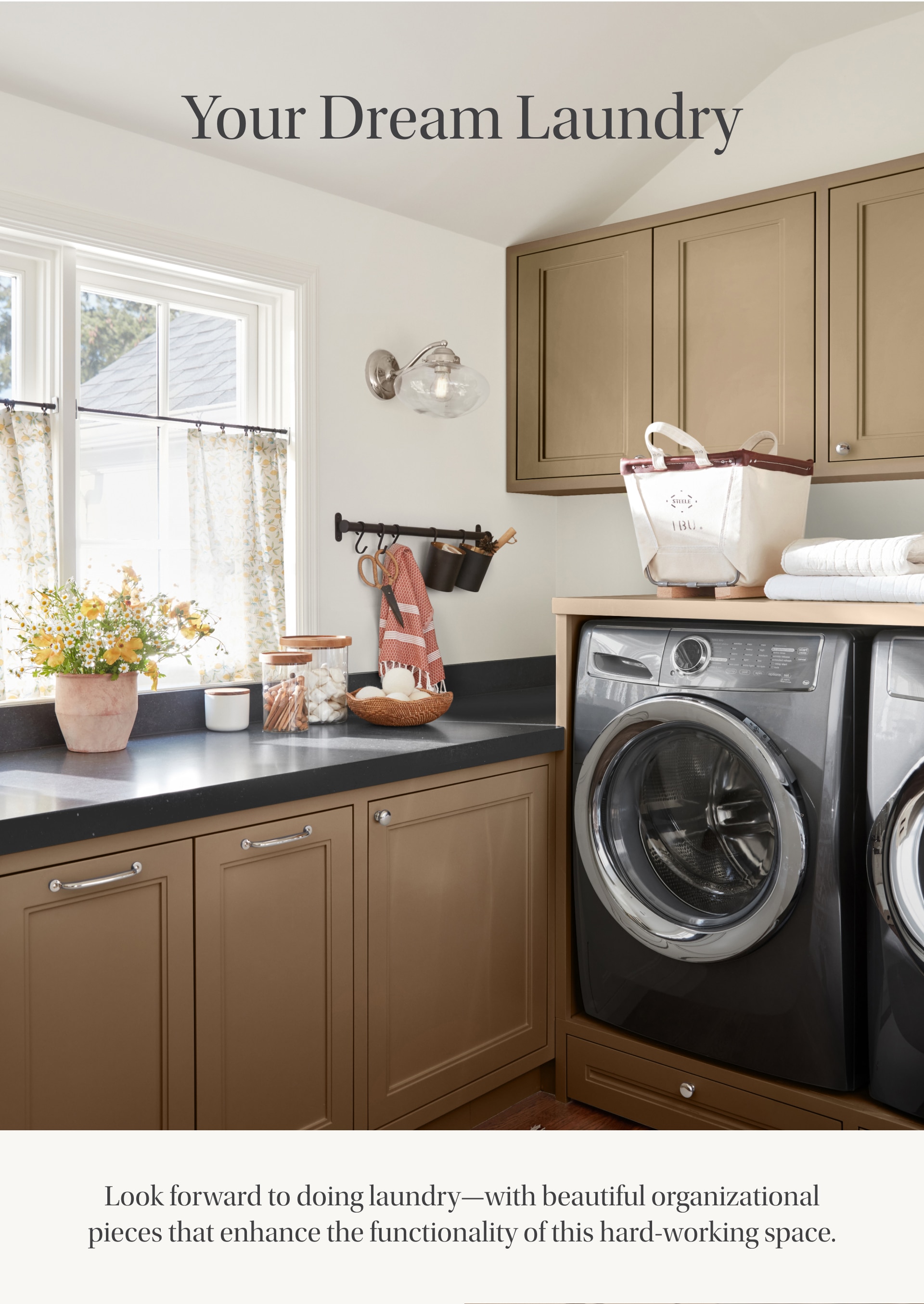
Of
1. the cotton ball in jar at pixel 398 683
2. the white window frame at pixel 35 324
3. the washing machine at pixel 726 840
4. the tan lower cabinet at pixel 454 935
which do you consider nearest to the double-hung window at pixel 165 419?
the white window frame at pixel 35 324

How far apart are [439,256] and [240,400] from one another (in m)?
0.75

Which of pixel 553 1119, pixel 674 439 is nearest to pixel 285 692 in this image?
pixel 674 439

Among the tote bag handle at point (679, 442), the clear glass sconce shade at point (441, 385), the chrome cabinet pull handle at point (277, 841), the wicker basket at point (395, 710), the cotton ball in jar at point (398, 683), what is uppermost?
the clear glass sconce shade at point (441, 385)

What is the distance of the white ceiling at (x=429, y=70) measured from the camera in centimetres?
197

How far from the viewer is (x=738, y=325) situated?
8.53 ft

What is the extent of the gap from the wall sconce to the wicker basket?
833mm

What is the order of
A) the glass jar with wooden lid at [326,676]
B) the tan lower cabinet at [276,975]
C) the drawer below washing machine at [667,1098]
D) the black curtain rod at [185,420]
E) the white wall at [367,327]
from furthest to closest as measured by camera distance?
the glass jar with wooden lid at [326,676], the black curtain rod at [185,420], the white wall at [367,327], the drawer below washing machine at [667,1098], the tan lower cabinet at [276,975]

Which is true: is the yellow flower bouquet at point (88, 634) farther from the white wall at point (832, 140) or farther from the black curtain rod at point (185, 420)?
the white wall at point (832, 140)

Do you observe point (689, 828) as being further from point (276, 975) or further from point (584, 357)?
point (584, 357)

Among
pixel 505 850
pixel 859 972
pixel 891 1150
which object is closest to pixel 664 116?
pixel 505 850

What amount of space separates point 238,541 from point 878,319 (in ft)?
5.23

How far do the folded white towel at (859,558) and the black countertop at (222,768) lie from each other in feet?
2.15

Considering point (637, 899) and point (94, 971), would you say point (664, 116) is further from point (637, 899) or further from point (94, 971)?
point (94, 971)

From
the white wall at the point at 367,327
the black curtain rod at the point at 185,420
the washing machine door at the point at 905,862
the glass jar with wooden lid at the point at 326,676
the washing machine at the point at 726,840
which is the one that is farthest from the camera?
the glass jar with wooden lid at the point at 326,676
